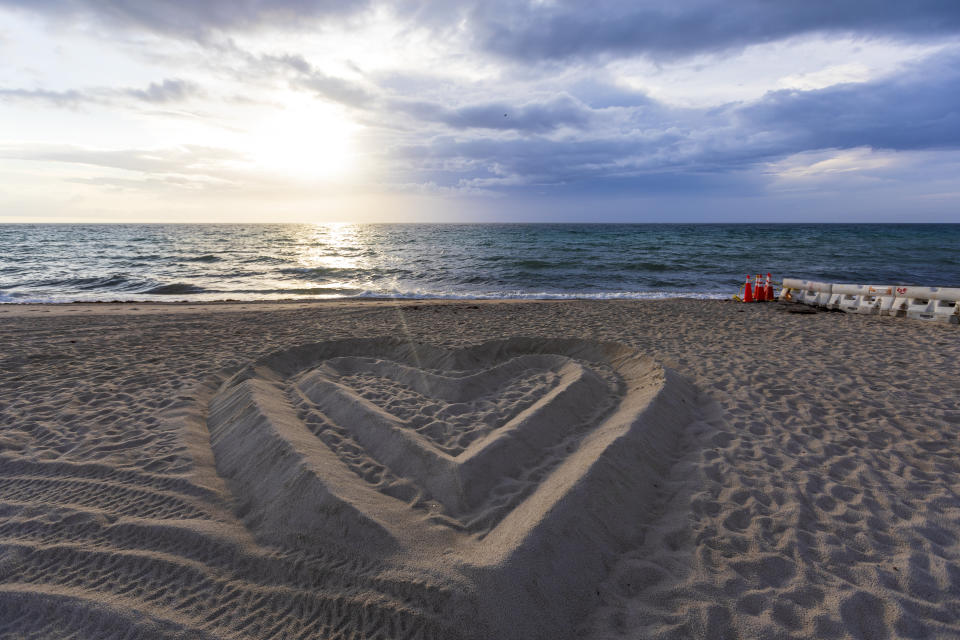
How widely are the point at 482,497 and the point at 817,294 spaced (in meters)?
12.6

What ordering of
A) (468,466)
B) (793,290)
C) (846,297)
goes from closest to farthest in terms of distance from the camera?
(468,466) < (846,297) < (793,290)

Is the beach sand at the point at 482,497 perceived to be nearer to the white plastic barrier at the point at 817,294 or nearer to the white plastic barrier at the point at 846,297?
the white plastic barrier at the point at 846,297

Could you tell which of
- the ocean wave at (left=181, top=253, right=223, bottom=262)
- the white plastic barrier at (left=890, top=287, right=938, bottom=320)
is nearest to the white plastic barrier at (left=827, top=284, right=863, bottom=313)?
the white plastic barrier at (left=890, top=287, right=938, bottom=320)

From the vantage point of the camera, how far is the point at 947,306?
Answer: 30.7 feet

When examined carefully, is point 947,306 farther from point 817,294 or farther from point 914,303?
point 817,294

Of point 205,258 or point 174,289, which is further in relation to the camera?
point 205,258

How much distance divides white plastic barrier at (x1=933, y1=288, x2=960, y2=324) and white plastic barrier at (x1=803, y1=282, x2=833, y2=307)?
2210 millimetres

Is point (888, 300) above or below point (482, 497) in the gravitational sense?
above

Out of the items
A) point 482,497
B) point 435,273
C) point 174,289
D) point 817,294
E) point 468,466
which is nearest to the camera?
point 482,497

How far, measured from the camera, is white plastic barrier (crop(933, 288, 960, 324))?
356 inches

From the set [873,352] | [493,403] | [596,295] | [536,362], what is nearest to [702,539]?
[493,403]

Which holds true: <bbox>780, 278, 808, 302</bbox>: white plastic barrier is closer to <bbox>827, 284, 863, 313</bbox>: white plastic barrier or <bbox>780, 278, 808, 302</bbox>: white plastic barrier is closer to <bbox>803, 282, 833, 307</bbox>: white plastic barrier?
<bbox>803, 282, 833, 307</bbox>: white plastic barrier

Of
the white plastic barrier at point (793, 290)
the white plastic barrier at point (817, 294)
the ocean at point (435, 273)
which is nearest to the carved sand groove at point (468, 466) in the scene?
the white plastic barrier at point (817, 294)

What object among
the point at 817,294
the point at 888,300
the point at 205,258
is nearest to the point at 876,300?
the point at 888,300
